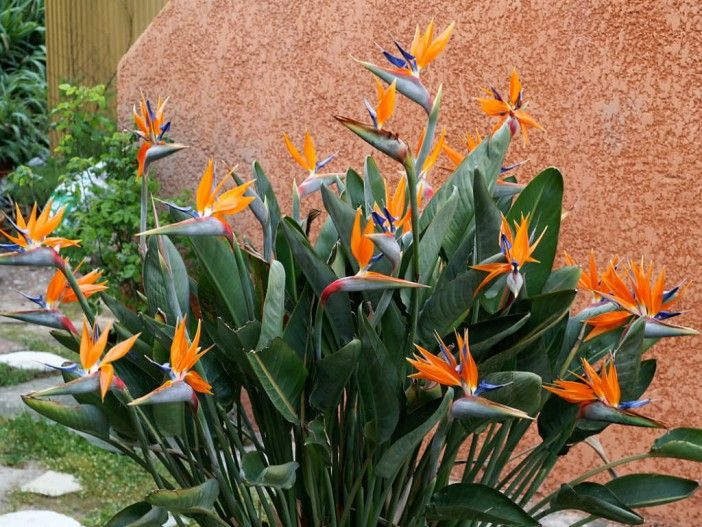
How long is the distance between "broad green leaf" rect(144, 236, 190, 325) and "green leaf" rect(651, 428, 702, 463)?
715 mm

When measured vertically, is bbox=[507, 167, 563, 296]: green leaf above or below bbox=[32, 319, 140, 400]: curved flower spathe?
above

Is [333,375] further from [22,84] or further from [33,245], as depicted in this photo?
[22,84]

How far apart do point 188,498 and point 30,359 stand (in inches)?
146

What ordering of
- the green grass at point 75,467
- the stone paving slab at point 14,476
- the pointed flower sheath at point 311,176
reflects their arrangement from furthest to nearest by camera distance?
the stone paving slab at point 14,476 → the green grass at point 75,467 → the pointed flower sheath at point 311,176

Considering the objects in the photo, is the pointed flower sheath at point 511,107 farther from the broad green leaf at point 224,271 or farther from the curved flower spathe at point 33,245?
the curved flower spathe at point 33,245

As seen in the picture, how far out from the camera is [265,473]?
4.40 feet

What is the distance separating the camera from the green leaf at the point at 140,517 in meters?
1.39

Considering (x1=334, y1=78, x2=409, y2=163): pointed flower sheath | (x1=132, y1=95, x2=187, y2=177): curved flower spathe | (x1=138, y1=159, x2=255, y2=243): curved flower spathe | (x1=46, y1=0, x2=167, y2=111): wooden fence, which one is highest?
(x1=334, y1=78, x2=409, y2=163): pointed flower sheath

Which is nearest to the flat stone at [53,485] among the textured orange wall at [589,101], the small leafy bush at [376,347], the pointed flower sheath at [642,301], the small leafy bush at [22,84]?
the textured orange wall at [589,101]

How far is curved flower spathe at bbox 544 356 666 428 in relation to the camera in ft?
4.29

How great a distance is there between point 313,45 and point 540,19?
1.04m

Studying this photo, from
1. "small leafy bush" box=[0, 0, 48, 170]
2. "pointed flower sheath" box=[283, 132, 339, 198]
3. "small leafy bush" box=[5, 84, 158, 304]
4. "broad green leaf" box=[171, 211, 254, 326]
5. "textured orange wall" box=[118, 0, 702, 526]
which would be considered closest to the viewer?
"broad green leaf" box=[171, 211, 254, 326]

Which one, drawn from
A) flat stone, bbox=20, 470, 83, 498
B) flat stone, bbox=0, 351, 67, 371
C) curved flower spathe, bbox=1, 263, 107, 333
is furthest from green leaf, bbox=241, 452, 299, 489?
flat stone, bbox=0, 351, 67, 371

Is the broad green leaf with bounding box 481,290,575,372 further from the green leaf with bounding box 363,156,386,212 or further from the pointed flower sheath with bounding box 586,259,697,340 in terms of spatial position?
the green leaf with bounding box 363,156,386,212
